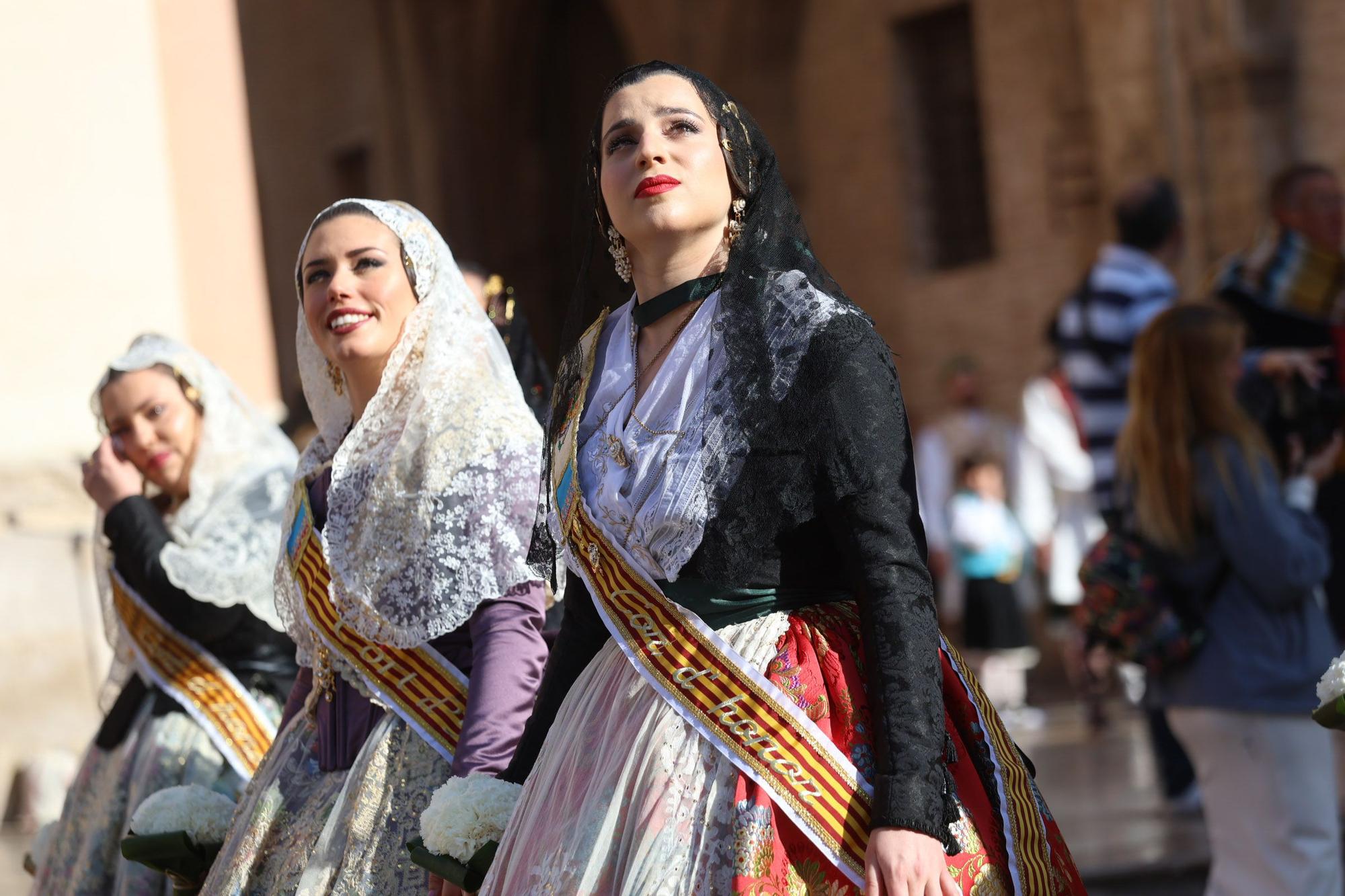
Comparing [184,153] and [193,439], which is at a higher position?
[184,153]

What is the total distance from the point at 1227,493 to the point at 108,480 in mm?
2669

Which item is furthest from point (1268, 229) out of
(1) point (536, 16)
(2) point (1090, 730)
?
(1) point (536, 16)

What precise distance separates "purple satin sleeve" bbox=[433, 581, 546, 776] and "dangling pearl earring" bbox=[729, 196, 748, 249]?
0.79 meters

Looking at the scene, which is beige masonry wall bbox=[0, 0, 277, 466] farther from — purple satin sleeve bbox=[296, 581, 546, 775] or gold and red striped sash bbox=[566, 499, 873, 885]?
gold and red striped sash bbox=[566, 499, 873, 885]

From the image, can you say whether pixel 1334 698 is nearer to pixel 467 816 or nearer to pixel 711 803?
pixel 711 803

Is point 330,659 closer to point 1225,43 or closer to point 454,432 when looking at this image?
point 454,432

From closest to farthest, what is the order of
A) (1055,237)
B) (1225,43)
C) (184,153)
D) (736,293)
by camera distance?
1. (736,293)
2. (184,153)
3. (1225,43)
4. (1055,237)

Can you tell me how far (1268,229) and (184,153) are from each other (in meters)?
4.31

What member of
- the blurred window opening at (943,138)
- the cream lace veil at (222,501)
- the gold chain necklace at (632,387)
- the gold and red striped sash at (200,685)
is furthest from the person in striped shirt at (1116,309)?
the blurred window opening at (943,138)

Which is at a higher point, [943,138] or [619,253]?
[943,138]

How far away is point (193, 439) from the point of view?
15.0 feet

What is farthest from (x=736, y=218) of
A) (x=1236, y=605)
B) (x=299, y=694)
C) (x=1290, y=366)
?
(x=1290, y=366)

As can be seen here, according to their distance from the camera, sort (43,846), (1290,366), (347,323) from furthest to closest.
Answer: (1290,366) → (43,846) → (347,323)

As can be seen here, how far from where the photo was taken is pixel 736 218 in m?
2.85
